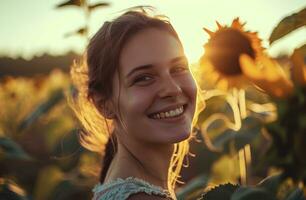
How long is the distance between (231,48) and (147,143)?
2.47 feet

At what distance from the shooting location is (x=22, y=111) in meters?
5.00

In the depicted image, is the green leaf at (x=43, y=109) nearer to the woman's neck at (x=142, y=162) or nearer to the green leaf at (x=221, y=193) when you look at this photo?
the woman's neck at (x=142, y=162)

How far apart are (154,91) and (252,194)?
0.36 m

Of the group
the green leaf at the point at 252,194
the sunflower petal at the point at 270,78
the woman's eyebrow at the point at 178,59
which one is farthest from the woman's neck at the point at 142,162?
the sunflower petal at the point at 270,78

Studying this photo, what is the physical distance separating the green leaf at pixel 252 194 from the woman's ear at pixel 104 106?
0.49m

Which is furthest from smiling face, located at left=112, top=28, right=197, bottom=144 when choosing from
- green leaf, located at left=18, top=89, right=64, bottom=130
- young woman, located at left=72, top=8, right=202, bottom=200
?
green leaf, located at left=18, top=89, right=64, bottom=130

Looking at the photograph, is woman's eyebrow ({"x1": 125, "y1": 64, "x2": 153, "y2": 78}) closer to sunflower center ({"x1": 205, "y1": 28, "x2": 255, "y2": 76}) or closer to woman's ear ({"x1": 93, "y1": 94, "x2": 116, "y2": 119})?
woman's ear ({"x1": 93, "y1": 94, "x2": 116, "y2": 119})

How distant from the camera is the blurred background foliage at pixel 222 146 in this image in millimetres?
841

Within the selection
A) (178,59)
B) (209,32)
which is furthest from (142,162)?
(209,32)

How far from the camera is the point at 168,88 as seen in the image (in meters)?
1.52

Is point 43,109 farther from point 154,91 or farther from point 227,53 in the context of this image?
point 154,91

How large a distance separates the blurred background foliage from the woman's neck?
0.14m

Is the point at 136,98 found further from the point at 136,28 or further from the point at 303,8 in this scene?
the point at 303,8

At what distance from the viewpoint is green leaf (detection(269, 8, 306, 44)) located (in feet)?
4.02
